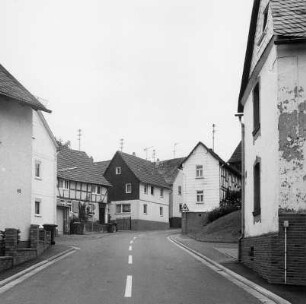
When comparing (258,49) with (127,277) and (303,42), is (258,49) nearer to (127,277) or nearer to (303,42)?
(303,42)

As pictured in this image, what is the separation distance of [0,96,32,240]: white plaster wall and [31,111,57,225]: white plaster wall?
16241 mm

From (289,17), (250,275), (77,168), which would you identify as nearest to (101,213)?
(77,168)

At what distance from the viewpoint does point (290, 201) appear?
50.5ft

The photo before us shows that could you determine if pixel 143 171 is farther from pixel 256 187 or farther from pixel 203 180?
pixel 256 187

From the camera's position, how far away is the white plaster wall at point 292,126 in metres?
15.4

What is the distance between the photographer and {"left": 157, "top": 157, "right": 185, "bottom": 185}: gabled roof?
7988 centimetres

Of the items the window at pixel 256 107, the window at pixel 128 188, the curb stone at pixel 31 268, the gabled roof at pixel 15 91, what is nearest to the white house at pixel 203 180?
the window at pixel 128 188

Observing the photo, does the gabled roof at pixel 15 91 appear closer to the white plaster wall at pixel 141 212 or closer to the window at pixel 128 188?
the white plaster wall at pixel 141 212

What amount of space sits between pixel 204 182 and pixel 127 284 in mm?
47064

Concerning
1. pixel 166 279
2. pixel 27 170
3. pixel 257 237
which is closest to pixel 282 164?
pixel 257 237

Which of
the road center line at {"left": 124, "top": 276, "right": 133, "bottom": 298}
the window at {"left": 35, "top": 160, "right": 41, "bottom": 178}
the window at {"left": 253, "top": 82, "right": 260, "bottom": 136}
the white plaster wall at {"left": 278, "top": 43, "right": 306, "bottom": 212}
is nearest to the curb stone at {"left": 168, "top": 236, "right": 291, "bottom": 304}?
the white plaster wall at {"left": 278, "top": 43, "right": 306, "bottom": 212}

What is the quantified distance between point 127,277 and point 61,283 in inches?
78.2

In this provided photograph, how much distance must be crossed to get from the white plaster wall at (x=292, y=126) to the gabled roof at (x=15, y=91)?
33.9 ft

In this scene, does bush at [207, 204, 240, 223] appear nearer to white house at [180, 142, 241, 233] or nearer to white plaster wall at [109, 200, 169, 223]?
white house at [180, 142, 241, 233]
